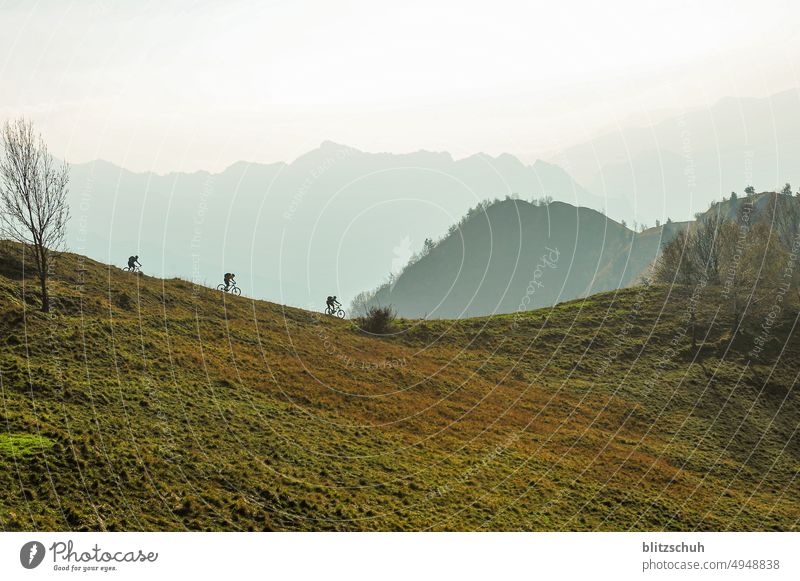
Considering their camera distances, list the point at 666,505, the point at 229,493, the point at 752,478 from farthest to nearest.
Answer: the point at 752,478 < the point at 666,505 < the point at 229,493

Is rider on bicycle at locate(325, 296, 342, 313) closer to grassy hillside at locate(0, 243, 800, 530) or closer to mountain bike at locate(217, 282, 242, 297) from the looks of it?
grassy hillside at locate(0, 243, 800, 530)

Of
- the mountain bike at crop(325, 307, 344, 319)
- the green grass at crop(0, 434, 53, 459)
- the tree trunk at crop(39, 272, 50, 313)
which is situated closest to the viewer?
the green grass at crop(0, 434, 53, 459)

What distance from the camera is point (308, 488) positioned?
24.4 metres

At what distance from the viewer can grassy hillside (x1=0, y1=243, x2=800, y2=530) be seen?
2256 centimetres

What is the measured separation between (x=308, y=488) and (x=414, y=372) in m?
23.7

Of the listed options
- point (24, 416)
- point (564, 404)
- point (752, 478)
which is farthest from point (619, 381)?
point (24, 416)

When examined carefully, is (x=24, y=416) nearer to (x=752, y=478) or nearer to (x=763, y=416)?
(x=752, y=478)

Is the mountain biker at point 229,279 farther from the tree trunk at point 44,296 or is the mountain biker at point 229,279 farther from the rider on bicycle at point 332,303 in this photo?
the tree trunk at point 44,296
